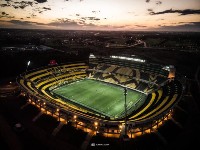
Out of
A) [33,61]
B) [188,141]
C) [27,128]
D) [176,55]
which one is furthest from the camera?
[176,55]

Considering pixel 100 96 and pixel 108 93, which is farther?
pixel 108 93

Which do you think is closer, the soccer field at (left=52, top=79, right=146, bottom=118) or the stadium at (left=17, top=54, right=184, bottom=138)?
the stadium at (left=17, top=54, right=184, bottom=138)

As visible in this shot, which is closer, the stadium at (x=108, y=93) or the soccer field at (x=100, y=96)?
the stadium at (x=108, y=93)

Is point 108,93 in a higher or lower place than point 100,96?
higher

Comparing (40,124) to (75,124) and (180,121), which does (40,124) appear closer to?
(75,124)

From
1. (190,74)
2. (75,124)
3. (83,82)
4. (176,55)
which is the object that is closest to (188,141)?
(75,124)
